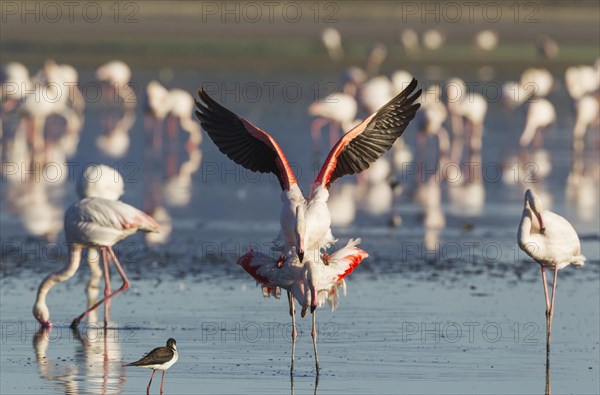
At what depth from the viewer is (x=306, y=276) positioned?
8719mm

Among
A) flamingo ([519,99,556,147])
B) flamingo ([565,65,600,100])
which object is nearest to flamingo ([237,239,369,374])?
flamingo ([519,99,556,147])

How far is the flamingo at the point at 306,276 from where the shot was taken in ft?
28.7

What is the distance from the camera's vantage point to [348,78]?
89.0 feet

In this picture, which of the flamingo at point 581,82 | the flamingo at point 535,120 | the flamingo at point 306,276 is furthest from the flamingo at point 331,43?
the flamingo at point 306,276

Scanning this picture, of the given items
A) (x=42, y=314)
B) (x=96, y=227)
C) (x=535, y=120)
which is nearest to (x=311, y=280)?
(x=42, y=314)

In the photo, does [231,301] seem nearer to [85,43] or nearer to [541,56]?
[541,56]

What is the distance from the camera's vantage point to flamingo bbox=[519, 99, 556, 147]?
22250 millimetres

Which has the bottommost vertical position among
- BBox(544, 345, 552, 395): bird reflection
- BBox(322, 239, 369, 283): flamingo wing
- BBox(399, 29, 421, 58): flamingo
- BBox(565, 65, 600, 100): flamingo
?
BBox(544, 345, 552, 395): bird reflection

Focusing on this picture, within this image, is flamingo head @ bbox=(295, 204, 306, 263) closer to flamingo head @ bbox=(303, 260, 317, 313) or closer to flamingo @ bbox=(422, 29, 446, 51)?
flamingo head @ bbox=(303, 260, 317, 313)

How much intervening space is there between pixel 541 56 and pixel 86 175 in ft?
93.6

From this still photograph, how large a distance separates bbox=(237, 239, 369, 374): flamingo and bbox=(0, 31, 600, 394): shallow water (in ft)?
1.17

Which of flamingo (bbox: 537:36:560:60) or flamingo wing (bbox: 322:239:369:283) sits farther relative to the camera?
flamingo (bbox: 537:36:560:60)

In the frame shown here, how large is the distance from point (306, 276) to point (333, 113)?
1350 cm

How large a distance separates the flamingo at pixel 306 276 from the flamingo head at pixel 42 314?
158cm
